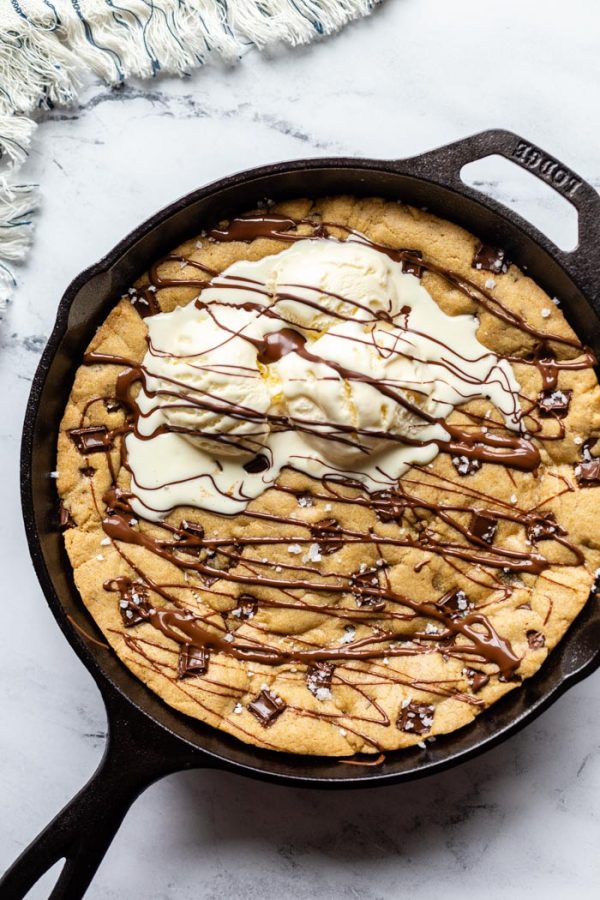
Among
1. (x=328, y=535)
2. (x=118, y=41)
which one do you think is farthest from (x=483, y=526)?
(x=118, y=41)

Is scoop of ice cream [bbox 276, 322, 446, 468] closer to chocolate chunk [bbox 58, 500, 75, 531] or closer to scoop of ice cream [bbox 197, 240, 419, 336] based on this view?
scoop of ice cream [bbox 197, 240, 419, 336]

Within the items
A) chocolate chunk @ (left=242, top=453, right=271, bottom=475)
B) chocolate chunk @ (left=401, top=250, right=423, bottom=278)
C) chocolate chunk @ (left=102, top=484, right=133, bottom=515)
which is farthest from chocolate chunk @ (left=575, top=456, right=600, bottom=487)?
chocolate chunk @ (left=102, top=484, right=133, bottom=515)

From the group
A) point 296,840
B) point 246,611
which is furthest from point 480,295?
point 296,840

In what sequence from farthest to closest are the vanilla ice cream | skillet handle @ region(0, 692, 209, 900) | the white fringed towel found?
the white fringed towel < the vanilla ice cream < skillet handle @ region(0, 692, 209, 900)

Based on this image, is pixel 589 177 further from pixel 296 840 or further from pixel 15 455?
pixel 296 840

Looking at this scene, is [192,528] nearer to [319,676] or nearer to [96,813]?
[319,676]

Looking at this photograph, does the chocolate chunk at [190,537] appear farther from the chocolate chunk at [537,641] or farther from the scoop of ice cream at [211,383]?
the chocolate chunk at [537,641]
